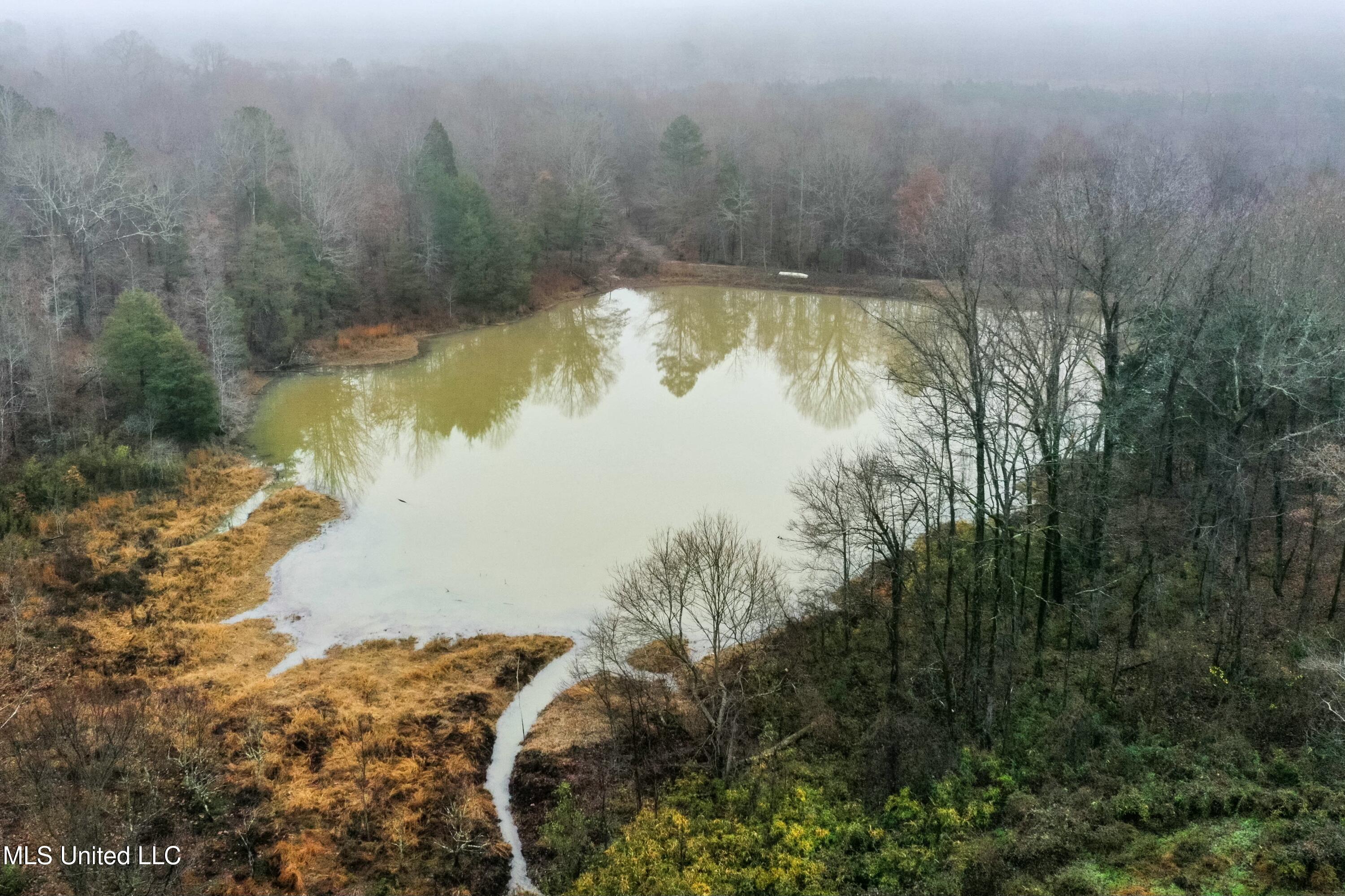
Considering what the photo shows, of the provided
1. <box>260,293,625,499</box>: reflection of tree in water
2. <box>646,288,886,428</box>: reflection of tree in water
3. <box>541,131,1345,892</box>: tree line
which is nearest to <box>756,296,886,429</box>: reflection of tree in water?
<box>646,288,886,428</box>: reflection of tree in water

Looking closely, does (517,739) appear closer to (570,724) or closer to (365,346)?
(570,724)

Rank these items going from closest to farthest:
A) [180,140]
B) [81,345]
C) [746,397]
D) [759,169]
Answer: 1. [81,345]
2. [746,397]
3. [180,140]
4. [759,169]

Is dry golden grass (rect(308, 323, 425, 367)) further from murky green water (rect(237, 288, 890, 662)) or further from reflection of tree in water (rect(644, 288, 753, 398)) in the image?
reflection of tree in water (rect(644, 288, 753, 398))

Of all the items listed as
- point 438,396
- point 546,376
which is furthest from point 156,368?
point 546,376

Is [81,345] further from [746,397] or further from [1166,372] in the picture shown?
[1166,372]

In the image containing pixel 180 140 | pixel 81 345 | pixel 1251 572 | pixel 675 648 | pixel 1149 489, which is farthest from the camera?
pixel 180 140

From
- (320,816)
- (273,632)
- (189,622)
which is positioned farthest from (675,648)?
(189,622)

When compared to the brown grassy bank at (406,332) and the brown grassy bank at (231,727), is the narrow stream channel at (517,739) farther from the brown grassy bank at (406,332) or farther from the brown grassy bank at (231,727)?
the brown grassy bank at (406,332)

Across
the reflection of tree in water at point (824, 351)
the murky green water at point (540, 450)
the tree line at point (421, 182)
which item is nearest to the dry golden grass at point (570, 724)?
the murky green water at point (540, 450)
